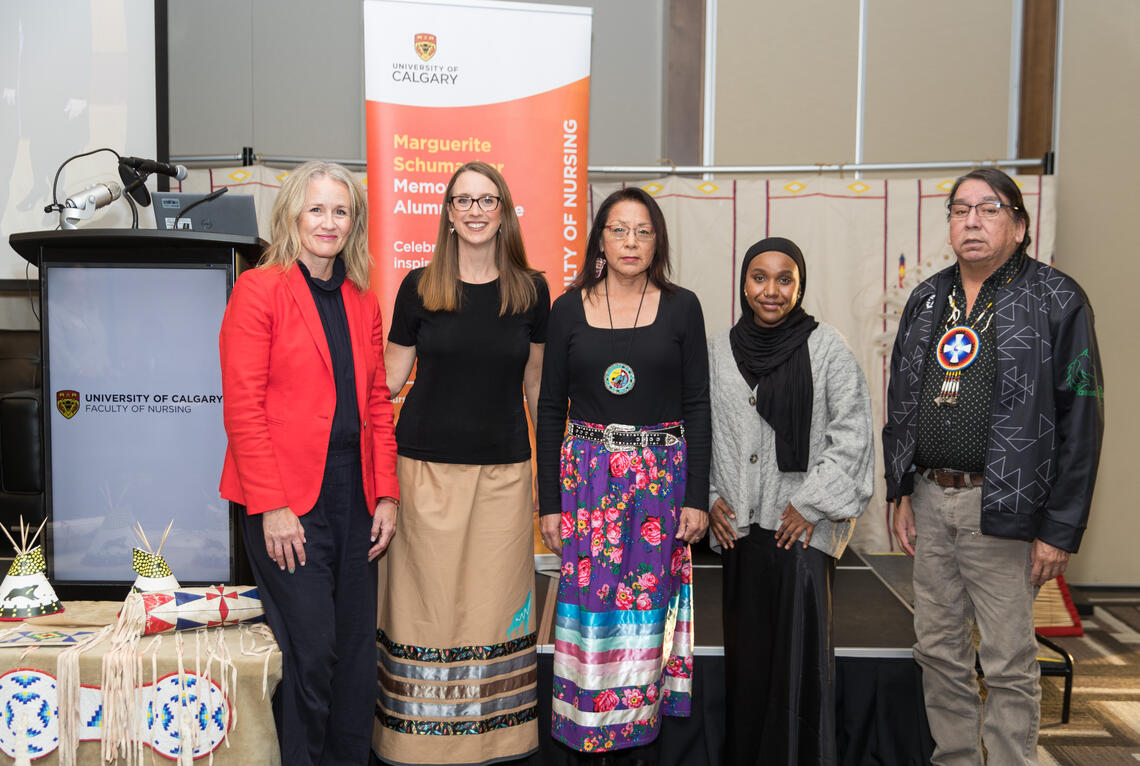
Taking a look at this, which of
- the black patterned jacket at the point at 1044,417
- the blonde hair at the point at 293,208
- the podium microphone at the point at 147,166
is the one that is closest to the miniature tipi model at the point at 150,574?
the blonde hair at the point at 293,208

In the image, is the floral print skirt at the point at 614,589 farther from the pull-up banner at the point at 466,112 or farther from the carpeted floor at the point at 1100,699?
the carpeted floor at the point at 1100,699

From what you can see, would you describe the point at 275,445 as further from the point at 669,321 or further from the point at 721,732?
the point at 721,732

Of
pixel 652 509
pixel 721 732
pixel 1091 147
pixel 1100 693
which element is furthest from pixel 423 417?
pixel 1091 147

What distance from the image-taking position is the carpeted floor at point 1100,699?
2574mm

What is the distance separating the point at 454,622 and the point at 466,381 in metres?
0.61

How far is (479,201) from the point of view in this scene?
202 cm

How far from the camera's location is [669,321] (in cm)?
199

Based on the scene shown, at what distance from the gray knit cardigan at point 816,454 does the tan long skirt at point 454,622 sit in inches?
21.5

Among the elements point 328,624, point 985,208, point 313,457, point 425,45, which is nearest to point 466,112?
point 425,45

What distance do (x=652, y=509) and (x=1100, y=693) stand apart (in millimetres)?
2241

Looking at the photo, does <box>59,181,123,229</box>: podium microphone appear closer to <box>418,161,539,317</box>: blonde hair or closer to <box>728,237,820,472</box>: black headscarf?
<box>418,161,539,317</box>: blonde hair

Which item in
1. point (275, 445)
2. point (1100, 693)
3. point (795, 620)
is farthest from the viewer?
point (1100, 693)

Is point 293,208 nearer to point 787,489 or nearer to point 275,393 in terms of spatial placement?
point 275,393

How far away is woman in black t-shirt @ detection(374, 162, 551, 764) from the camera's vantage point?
202cm
